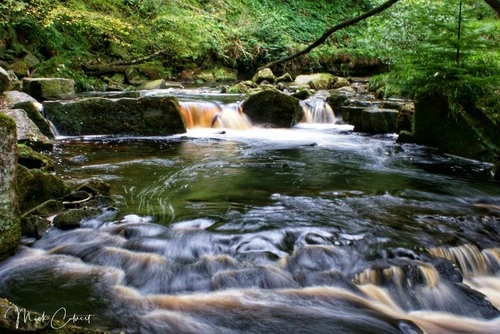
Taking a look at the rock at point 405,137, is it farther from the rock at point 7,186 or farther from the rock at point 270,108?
the rock at point 7,186

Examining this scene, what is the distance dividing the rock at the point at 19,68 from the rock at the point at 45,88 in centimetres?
218

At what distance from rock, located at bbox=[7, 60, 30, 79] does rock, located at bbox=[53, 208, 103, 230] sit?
9.67 meters

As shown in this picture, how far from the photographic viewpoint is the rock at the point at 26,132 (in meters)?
5.71

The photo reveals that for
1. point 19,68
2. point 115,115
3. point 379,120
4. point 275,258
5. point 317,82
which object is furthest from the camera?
point 317,82

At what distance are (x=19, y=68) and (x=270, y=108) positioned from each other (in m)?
7.44

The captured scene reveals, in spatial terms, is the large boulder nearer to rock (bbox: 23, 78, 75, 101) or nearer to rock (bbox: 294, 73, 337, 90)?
rock (bbox: 23, 78, 75, 101)

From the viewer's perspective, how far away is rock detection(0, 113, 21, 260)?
108 inches

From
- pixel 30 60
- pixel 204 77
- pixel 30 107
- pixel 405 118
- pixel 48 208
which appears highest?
pixel 30 60

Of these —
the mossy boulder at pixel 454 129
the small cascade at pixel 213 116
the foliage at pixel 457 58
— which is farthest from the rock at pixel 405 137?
the small cascade at pixel 213 116

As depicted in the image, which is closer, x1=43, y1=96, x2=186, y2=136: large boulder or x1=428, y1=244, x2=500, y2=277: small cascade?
x1=428, y1=244, x2=500, y2=277: small cascade

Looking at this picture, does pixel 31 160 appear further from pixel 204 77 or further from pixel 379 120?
pixel 204 77

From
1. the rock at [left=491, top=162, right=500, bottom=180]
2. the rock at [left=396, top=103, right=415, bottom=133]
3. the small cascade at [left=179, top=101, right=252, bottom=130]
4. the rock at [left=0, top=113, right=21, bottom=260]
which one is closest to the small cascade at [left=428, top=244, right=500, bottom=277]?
the rock at [left=491, top=162, right=500, bottom=180]

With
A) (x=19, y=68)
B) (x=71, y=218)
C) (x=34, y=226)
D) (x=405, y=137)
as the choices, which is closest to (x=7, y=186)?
(x=34, y=226)

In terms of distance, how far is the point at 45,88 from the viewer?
942 centimetres
